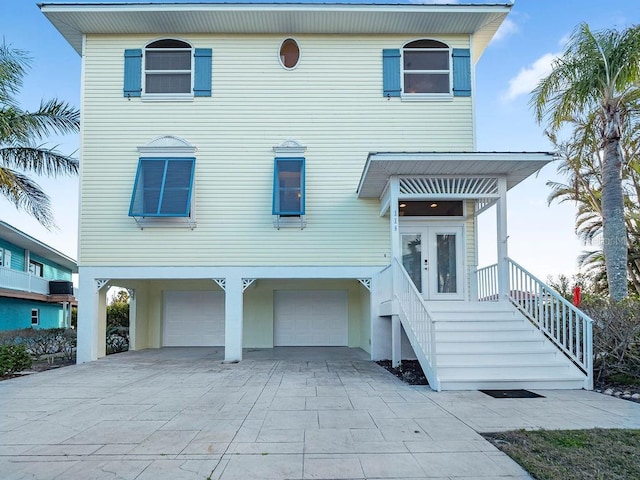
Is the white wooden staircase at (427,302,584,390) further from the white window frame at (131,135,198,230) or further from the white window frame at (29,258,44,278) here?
the white window frame at (29,258,44,278)

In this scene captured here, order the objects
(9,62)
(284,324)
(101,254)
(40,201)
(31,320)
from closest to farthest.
→ 1. (9,62)
2. (101,254)
3. (40,201)
4. (284,324)
5. (31,320)

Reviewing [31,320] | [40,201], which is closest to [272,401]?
[40,201]

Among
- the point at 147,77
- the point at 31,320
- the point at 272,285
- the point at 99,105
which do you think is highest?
the point at 147,77

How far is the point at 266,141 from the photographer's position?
11.0 m

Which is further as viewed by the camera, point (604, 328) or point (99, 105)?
point (99, 105)

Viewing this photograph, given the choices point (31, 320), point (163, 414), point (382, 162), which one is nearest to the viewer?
point (163, 414)

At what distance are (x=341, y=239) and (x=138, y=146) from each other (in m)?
5.04

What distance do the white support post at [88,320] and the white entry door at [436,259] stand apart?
686 centimetres

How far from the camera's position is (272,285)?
515 inches

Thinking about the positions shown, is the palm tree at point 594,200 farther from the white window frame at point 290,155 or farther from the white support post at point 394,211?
the white window frame at point 290,155

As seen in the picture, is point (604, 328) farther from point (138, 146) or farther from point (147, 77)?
point (147, 77)

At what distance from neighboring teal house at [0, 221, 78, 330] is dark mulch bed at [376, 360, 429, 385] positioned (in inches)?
601

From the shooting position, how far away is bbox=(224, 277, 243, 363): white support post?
10.3 m

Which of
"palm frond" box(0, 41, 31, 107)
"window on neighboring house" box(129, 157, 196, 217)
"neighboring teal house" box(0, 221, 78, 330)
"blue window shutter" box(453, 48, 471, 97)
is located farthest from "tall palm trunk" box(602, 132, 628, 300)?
"neighboring teal house" box(0, 221, 78, 330)
